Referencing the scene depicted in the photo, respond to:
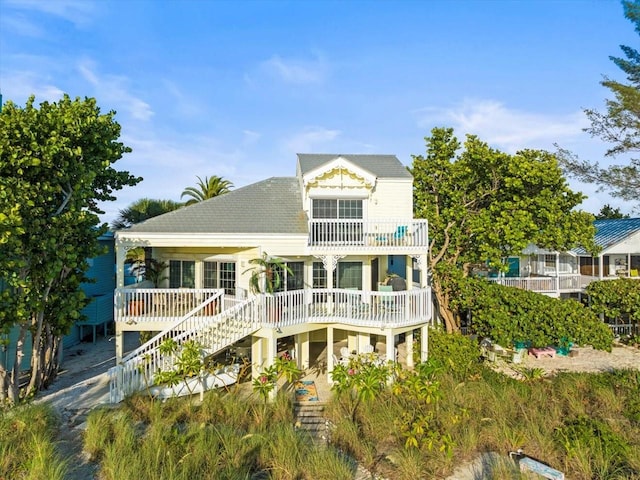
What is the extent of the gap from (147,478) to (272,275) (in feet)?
24.0

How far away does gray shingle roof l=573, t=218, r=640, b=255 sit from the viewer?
2231 centimetres

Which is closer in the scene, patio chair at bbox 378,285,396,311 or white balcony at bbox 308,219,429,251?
patio chair at bbox 378,285,396,311

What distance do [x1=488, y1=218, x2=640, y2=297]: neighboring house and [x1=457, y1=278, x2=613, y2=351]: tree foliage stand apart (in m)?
6.09

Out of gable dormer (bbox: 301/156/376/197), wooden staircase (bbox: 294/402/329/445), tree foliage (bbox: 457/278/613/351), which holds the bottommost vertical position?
wooden staircase (bbox: 294/402/329/445)

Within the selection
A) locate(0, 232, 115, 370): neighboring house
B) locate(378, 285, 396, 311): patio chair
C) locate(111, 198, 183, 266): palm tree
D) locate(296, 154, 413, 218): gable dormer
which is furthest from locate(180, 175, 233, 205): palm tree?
locate(378, 285, 396, 311): patio chair

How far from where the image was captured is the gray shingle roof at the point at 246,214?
14023 mm

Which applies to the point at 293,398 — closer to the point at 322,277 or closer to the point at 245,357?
the point at 245,357

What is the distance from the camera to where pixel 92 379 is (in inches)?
523

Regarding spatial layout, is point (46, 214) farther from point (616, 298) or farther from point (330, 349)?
point (616, 298)

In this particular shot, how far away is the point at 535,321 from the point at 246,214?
39.5 ft

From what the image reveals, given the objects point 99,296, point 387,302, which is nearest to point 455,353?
point 387,302

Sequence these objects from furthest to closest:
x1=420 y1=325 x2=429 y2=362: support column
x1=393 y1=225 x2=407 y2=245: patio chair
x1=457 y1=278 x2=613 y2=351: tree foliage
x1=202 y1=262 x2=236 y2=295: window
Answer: x1=202 y1=262 x2=236 y2=295: window, x1=457 y1=278 x2=613 y2=351: tree foliage, x1=393 y1=225 x2=407 y2=245: patio chair, x1=420 y1=325 x2=429 y2=362: support column

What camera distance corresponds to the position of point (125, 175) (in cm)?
1414

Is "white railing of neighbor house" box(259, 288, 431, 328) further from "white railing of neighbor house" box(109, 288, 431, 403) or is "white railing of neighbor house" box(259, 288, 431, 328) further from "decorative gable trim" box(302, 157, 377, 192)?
"decorative gable trim" box(302, 157, 377, 192)
